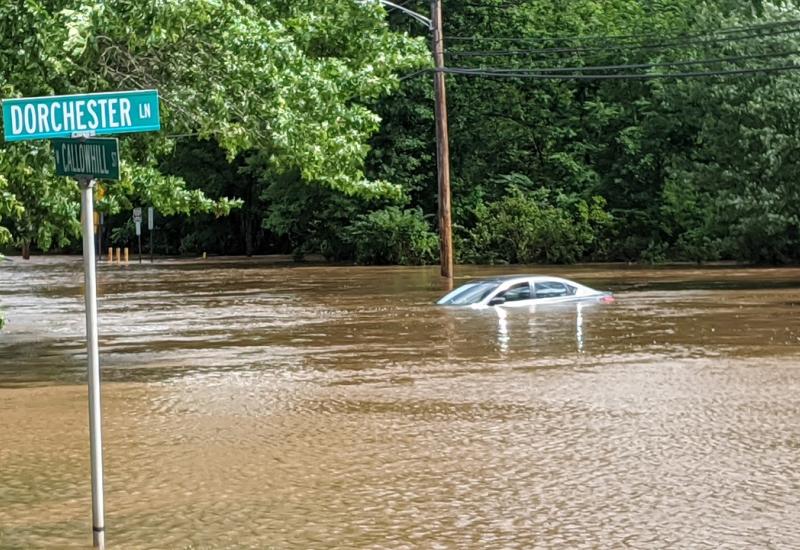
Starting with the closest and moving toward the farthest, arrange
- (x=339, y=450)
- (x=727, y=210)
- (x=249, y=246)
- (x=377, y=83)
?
(x=339, y=450)
(x=377, y=83)
(x=727, y=210)
(x=249, y=246)

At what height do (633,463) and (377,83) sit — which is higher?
(377,83)

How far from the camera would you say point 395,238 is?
55.5 m

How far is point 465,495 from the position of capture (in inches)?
367

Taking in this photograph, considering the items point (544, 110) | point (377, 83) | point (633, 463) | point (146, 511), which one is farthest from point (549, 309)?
point (544, 110)

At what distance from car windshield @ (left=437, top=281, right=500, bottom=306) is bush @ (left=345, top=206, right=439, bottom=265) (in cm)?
2554

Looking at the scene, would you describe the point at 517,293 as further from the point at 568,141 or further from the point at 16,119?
the point at 568,141

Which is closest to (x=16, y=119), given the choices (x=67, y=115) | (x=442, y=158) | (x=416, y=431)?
(x=67, y=115)

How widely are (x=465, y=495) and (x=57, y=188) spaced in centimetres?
903

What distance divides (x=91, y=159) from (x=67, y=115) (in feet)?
0.94

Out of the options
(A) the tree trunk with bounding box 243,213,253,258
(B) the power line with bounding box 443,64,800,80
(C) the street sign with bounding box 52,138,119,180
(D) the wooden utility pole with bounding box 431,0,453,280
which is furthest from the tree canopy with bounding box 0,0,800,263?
(C) the street sign with bounding box 52,138,119,180

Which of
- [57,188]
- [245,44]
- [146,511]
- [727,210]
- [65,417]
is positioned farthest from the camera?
[727,210]

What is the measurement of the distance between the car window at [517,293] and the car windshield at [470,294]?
0.87 feet

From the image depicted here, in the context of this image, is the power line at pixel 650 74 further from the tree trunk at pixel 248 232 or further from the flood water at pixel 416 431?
the tree trunk at pixel 248 232

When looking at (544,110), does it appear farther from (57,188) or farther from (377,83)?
(57,188)
